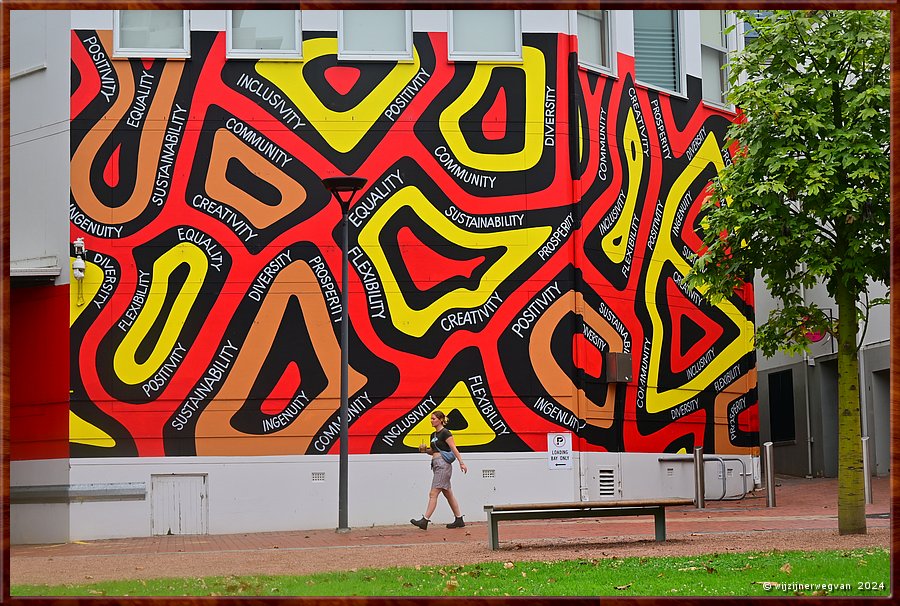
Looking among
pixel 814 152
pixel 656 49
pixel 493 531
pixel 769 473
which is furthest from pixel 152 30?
pixel 769 473

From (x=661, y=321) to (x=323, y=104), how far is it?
824 cm

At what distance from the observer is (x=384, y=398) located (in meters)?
23.3

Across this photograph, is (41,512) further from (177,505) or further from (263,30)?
(263,30)

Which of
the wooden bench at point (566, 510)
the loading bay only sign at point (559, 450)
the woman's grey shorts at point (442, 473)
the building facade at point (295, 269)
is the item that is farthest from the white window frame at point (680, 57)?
the wooden bench at point (566, 510)

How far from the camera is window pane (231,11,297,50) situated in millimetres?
23719

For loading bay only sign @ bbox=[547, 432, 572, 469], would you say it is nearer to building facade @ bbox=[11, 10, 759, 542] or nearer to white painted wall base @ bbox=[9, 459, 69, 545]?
building facade @ bbox=[11, 10, 759, 542]

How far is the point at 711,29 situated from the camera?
2858 centimetres

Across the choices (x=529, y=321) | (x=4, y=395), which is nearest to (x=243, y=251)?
(x=529, y=321)

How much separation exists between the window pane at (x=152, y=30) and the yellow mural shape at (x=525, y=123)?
16.9ft

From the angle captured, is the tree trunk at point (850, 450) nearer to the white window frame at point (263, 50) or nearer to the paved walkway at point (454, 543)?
the paved walkway at point (454, 543)

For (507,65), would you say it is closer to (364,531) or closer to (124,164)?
(124,164)

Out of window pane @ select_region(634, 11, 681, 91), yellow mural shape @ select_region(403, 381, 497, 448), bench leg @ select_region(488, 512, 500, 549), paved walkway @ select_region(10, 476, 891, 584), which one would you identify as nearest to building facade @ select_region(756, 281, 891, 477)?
paved walkway @ select_region(10, 476, 891, 584)

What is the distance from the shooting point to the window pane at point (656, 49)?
88.5 feet

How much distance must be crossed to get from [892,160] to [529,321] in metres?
17.6
